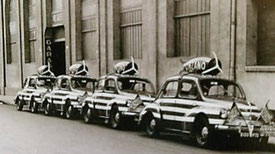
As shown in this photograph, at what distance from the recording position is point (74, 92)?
63.4ft

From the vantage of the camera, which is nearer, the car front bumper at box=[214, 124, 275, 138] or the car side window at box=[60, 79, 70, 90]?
the car front bumper at box=[214, 124, 275, 138]

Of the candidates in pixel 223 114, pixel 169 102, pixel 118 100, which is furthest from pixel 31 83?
pixel 223 114

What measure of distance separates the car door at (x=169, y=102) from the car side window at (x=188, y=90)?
0.18m

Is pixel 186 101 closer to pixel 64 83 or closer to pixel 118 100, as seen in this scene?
pixel 118 100

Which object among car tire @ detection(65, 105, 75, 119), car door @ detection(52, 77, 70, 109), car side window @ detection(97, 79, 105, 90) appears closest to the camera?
car side window @ detection(97, 79, 105, 90)

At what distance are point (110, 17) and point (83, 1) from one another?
4302 mm

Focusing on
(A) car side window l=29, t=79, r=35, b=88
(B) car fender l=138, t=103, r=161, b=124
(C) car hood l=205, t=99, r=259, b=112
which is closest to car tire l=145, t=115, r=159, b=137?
(B) car fender l=138, t=103, r=161, b=124

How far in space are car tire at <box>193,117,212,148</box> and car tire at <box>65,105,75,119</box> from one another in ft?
27.5

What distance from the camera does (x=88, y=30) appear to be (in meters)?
28.1

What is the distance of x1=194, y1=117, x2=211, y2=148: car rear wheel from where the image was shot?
1112cm

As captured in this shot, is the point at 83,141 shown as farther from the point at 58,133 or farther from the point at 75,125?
the point at 75,125

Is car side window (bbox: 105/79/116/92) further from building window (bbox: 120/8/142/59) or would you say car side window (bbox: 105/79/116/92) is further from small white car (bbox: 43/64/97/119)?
building window (bbox: 120/8/142/59)

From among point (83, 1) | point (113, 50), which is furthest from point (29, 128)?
point (83, 1)

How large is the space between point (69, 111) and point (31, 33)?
18008 mm
